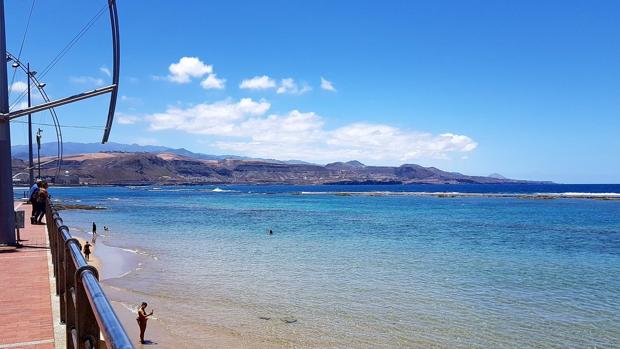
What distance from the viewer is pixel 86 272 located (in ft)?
9.00

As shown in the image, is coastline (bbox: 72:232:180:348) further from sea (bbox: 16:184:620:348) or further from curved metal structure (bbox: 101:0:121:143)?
curved metal structure (bbox: 101:0:121:143)

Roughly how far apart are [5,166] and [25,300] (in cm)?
690

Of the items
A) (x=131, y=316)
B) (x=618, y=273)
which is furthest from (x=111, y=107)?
(x=618, y=273)

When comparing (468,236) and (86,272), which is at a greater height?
(86,272)

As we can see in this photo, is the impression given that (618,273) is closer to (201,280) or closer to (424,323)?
(424,323)

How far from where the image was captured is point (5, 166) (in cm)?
1305

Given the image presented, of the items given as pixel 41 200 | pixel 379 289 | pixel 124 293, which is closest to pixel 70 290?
pixel 124 293

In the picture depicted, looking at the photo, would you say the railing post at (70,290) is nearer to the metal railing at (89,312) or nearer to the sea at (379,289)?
the metal railing at (89,312)

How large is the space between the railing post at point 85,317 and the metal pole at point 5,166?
11.8 meters

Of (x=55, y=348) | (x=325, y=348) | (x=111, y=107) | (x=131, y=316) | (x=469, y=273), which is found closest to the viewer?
(x=55, y=348)

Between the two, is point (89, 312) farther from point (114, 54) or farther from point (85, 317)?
point (114, 54)

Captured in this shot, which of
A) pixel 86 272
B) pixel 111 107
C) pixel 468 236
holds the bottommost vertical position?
pixel 468 236

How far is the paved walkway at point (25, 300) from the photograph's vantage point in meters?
5.75

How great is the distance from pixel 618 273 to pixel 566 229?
24.7 m
